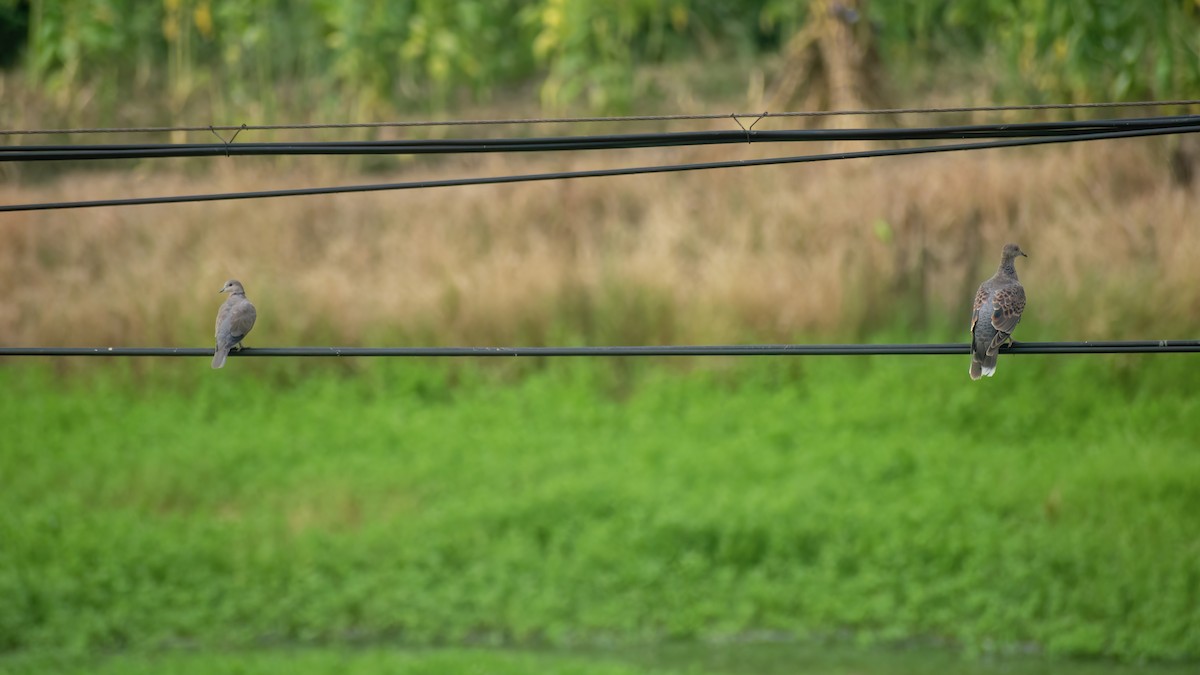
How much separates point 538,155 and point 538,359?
14.3 feet

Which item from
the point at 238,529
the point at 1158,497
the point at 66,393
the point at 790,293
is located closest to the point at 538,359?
the point at 790,293

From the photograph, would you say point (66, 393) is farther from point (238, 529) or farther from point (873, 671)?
point (873, 671)

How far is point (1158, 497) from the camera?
11.5 m

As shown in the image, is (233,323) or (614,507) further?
(614,507)

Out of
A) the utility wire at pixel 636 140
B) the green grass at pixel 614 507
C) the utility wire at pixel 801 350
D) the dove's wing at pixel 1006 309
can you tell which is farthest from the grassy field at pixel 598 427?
the utility wire at pixel 636 140

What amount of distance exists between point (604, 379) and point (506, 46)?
927cm

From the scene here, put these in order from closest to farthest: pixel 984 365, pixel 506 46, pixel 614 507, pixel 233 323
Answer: pixel 984 365
pixel 233 323
pixel 614 507
pixel 506 46

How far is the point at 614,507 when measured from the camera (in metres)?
11.8

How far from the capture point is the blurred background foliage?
15.9 m

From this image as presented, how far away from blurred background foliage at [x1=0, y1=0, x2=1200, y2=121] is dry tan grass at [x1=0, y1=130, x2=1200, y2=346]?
1.37 metres

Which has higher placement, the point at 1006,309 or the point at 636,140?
the point at 636,140

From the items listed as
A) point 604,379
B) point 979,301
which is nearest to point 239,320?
point 979,301

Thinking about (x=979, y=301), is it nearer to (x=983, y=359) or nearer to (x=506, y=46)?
(x=983, y=359)

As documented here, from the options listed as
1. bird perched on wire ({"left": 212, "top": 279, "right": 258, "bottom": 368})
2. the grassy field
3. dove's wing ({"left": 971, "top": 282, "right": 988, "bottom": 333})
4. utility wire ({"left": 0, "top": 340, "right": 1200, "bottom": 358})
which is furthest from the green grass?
utility wire ({"left": 0, "top": 340, "right": 1200, "bottom": 358})
